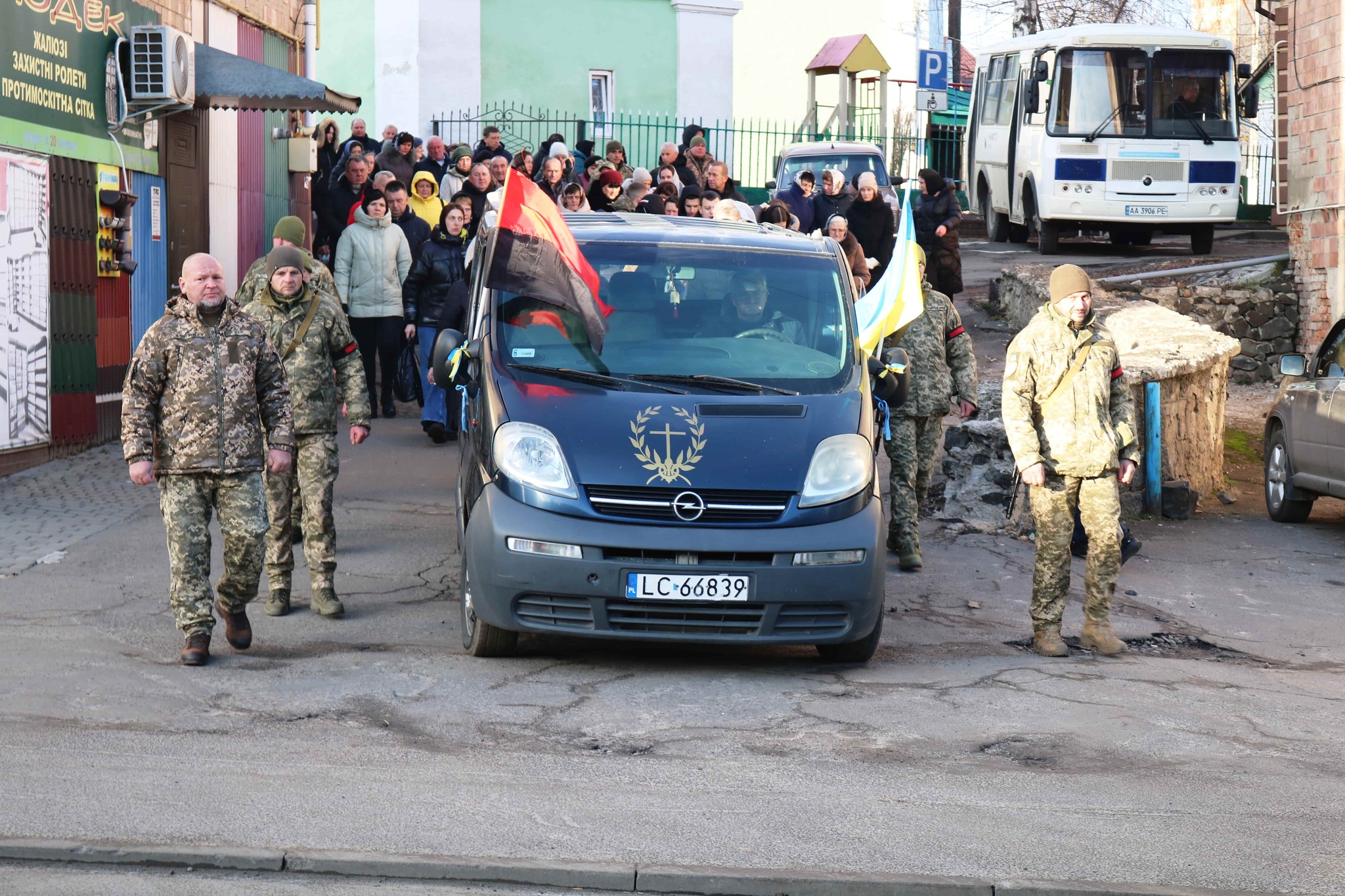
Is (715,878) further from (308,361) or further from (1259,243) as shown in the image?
(1259,243)

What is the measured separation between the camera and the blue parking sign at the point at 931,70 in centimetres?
2938

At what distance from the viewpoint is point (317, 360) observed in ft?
27.3

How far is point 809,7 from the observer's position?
155 feet

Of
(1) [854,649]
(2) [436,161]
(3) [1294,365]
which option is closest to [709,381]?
(1) [854,649]

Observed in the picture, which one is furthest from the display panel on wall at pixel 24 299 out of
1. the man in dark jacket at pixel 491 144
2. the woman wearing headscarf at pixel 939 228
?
the woman wearing headscarf at pixel 939 228

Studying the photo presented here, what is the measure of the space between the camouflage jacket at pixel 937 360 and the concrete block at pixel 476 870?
17.8 ft

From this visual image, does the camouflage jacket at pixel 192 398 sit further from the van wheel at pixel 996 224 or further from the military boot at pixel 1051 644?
the van wheel at pixel 996 224

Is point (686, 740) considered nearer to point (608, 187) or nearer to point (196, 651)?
point (196, 651)

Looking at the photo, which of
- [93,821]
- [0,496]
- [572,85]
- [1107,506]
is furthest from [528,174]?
[572,85]

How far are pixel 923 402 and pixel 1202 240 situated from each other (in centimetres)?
1576

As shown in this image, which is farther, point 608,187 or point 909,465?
point 608,187

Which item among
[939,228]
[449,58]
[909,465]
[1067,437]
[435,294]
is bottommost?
[909,465]

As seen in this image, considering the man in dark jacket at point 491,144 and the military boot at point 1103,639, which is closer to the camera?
the military boot at point 1103,639

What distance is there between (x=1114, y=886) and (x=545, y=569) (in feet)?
9.35
